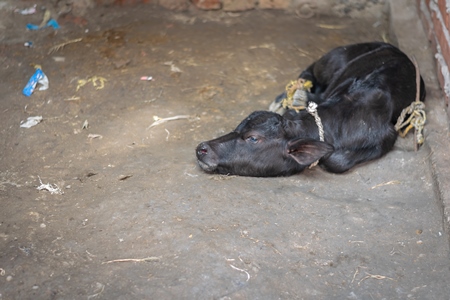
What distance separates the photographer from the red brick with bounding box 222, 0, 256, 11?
771 centimetres

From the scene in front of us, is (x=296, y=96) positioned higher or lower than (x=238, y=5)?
higher

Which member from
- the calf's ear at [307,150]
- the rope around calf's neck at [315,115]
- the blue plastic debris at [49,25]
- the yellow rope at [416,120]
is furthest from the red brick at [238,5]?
the calf's ear at [307,150]

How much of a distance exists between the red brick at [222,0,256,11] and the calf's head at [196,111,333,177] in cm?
309

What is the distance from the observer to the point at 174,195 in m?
4.44

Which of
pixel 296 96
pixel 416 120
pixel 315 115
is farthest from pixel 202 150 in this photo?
pixel 416 120

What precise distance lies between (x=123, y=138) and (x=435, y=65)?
3.09 meters

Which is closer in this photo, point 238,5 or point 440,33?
point 440,33

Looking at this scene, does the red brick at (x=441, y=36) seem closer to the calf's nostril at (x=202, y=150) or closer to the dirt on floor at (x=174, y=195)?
the dirt on floor at (x=174, y=195)

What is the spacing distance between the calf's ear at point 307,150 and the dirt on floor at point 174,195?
20cm

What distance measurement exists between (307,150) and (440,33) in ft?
6.69

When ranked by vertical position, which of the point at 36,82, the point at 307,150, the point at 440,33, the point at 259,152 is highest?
the point at 440,33

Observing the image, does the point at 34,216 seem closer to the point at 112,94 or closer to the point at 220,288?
the point at 220,288

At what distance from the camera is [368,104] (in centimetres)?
522

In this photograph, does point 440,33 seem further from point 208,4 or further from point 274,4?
point 208,4
